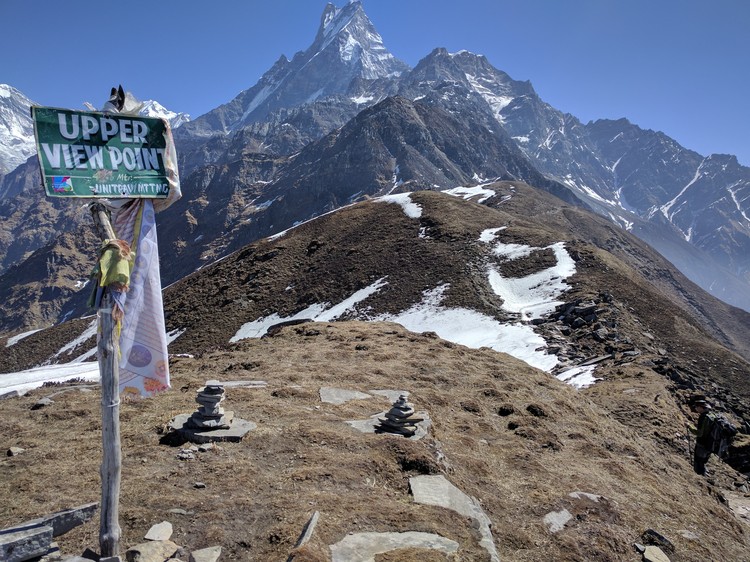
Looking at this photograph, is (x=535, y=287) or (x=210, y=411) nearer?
(x=210, y=411)

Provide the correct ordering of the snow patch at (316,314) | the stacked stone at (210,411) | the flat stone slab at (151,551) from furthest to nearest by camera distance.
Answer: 1. the snow patch at (316,314)
2. the stacked stone at (210,411)
3. the flat stone slab at (151,551)

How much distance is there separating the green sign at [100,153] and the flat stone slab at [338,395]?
9695 mm

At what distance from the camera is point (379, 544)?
24.9 ft

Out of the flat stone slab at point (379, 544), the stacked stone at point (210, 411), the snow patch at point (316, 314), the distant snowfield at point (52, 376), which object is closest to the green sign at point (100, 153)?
the flat stone slab at point (379, 544)

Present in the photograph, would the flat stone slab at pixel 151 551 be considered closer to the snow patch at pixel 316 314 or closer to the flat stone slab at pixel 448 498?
the flat stone slab at pixel 448 498

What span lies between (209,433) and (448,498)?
17.5ft

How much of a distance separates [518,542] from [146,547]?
6.38 m

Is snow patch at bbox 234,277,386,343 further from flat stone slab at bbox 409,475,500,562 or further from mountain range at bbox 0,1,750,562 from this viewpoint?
flat stone slab at bbox 409,475,500,562

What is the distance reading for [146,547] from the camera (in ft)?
22.0

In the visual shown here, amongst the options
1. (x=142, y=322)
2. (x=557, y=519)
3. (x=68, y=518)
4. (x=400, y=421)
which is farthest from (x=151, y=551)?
(x=557, y=519)

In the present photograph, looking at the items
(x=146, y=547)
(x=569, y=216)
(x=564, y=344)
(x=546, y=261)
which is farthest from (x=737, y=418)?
(x=569, y=216)

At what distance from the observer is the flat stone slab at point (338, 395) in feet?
48.8

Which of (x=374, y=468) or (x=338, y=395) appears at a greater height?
(x=338, y=395)

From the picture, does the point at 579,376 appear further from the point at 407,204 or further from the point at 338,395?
the point at 407,204
